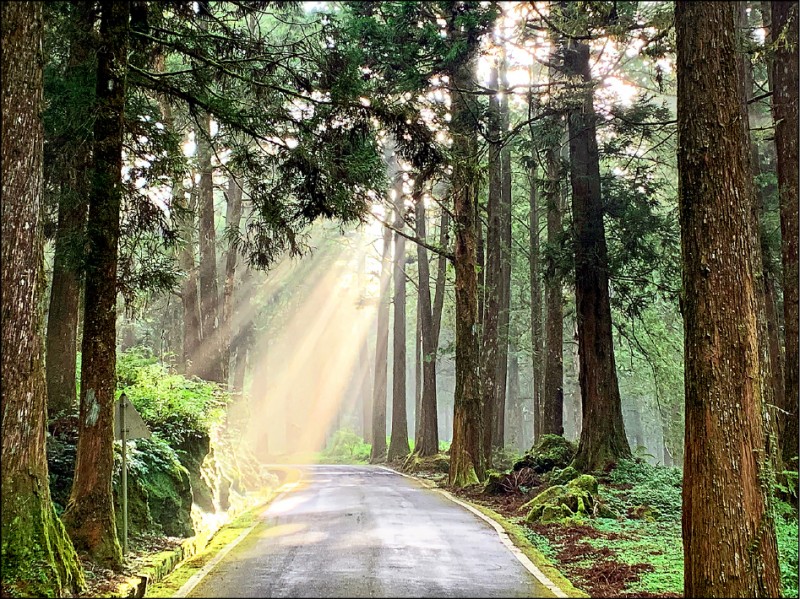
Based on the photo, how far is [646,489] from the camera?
13180 mm

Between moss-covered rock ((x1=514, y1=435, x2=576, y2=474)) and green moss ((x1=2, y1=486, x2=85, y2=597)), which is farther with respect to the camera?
moss-covered rock ((x1=514, y1=435, x2=576, y2=474))

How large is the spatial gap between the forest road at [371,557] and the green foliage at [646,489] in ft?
9.70

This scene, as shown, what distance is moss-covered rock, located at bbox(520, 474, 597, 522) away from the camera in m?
11.7

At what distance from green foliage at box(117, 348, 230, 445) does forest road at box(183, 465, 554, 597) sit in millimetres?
2202

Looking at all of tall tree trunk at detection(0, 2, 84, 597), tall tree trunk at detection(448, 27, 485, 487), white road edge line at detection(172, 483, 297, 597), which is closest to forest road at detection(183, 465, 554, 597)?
white road edge line at detection(172, 483, 297, 597)

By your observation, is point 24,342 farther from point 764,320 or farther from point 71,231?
point 764,320

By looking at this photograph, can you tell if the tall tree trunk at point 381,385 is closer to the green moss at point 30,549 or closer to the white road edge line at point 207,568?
the white road edge line at point 207,568

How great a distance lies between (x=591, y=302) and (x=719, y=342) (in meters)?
10.0

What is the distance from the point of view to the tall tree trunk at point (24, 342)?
20.1 ft

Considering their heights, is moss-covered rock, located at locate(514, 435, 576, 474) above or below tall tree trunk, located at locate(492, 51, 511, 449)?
below

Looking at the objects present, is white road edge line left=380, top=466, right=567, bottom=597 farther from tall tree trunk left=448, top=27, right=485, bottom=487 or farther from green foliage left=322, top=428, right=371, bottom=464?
green foliage left=322, top=428, right=371, bottom=464

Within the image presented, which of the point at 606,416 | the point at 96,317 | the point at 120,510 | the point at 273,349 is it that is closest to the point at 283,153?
the point at 96,317

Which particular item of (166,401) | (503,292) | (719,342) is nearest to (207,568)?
(166,401)

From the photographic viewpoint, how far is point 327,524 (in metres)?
11.4
